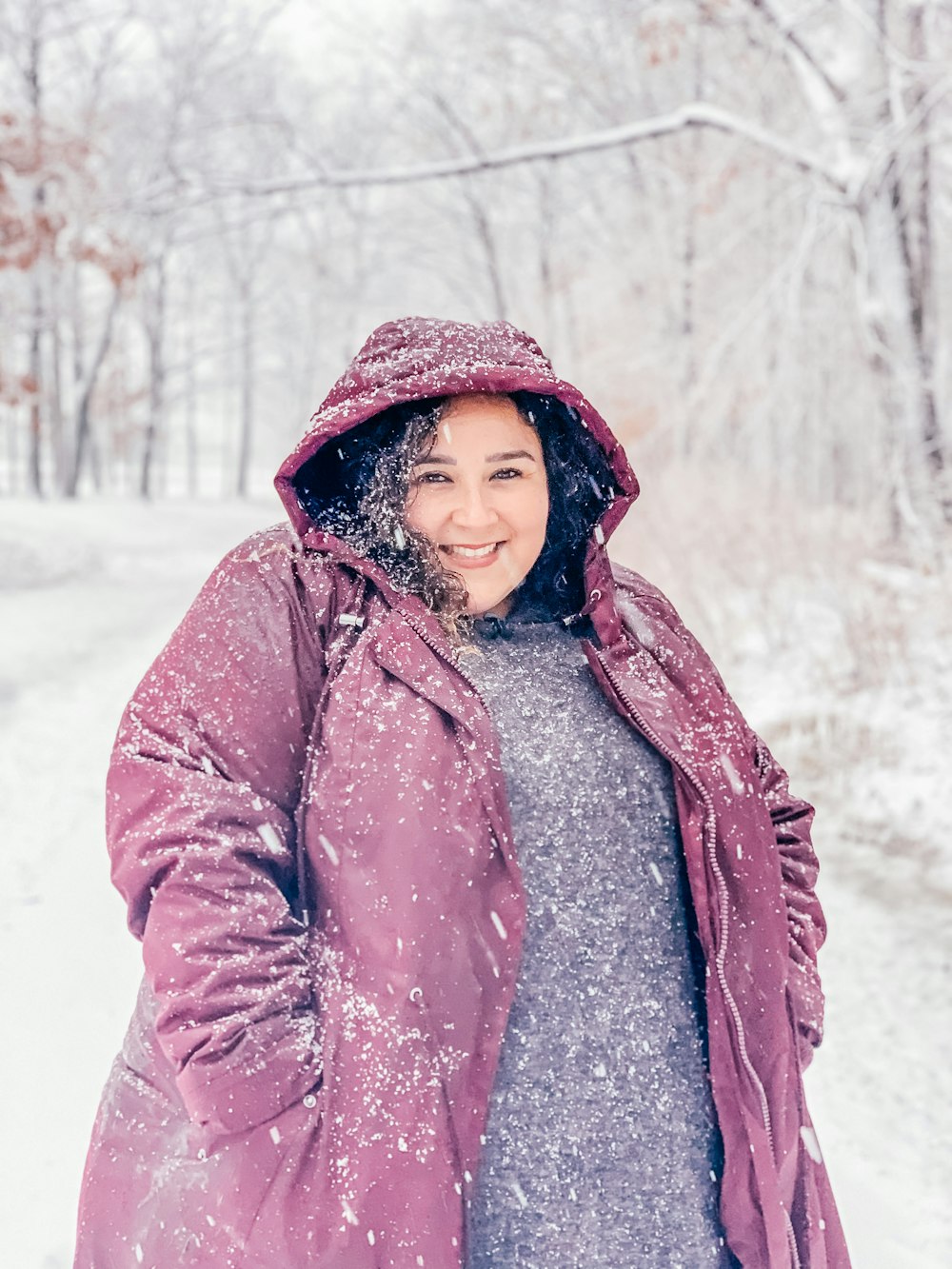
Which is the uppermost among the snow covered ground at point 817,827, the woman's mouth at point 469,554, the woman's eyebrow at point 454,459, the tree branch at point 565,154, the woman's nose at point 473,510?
the tree branch at point 565,154

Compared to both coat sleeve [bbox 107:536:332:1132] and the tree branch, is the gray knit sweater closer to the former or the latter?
coat sleeve [bbox 107:536:332:1132]

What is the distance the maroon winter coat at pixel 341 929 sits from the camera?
129cm

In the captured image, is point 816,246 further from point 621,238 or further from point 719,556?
point 621,238

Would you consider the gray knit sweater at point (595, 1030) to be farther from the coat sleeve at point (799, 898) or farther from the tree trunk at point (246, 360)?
the tree trunk at point (246, 360)

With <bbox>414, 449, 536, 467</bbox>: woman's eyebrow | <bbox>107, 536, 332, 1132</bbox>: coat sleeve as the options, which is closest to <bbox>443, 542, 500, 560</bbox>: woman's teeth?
<bbox>414, 449, 536, 467</bbox>: woman's eyebrow

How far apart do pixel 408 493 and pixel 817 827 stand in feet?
12.8

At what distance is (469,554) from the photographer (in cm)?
155

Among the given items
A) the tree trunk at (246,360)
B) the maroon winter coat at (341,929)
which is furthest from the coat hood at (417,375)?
the tree trunk at (246,360)

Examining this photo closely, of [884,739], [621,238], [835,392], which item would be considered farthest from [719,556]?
[835,392]

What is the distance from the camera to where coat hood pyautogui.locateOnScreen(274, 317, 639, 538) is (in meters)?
1.51

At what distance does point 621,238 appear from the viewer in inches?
664

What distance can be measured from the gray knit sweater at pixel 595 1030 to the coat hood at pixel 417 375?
0.40 meters

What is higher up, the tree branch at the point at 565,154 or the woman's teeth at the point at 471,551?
the tree branch at the point at 565,154

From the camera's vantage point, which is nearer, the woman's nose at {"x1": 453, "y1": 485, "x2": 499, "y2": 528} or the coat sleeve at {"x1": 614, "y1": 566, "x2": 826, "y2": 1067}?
the woman's nose at {"x1": 453, "y1": 485, "x2": 499, "y2": 528}
